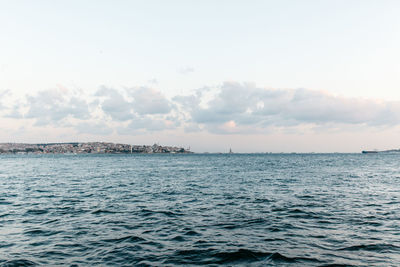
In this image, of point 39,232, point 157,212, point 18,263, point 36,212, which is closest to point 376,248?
point 157,212

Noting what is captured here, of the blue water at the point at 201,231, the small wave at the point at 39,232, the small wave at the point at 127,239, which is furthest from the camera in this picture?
the small wave at the point at 39,232

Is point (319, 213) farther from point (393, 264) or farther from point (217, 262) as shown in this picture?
point (217, 262)

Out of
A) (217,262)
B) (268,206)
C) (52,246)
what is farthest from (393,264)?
(52,246)

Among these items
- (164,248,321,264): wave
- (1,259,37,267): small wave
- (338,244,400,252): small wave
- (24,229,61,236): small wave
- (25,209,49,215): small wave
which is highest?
(338,244,400,252): small wave

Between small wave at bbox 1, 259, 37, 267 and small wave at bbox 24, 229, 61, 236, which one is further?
small wave at bbox 24, 229, 61, 236

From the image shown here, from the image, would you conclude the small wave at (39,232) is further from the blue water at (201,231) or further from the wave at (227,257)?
the wave at (227,257)

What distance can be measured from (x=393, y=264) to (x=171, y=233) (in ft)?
38.7

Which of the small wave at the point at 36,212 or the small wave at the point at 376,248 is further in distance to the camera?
the small wave at the point at 36,212

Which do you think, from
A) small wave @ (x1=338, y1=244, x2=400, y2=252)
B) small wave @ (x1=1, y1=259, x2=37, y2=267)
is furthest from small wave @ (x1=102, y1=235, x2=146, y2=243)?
small wave @ (x1=338, y1=244, x2=400, y2=252)

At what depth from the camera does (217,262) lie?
1305 centimetres

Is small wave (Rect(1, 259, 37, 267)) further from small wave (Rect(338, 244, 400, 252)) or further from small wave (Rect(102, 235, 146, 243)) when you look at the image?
small wave (Rect(338, 244, 400, 252))

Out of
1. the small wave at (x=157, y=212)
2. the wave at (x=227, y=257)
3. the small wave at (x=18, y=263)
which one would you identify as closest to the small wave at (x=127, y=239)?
the wave at (x=227, y=257)

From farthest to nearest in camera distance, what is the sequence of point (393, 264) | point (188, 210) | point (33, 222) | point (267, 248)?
point (188, 210), point (33, 222), point (267, 248), point (393, 264)

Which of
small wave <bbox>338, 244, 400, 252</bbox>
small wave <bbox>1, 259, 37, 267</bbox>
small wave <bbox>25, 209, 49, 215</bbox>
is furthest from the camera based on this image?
small wave <bbox>25, 209, 49, 215</bbox>
